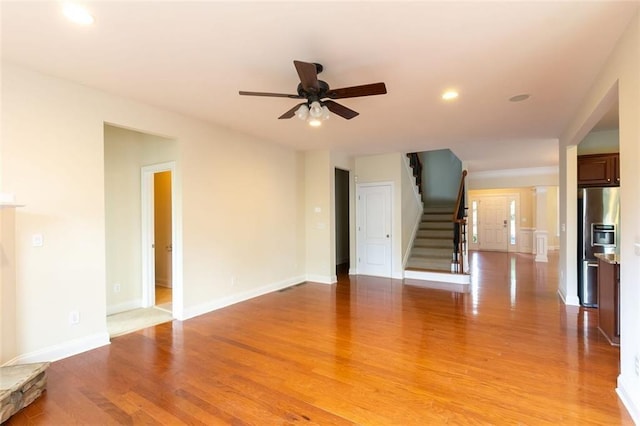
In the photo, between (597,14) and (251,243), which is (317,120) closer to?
(597,14)

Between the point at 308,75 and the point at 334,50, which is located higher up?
the point at 334,50

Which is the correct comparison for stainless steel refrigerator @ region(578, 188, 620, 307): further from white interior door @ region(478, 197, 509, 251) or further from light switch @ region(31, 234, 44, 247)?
white interior door @ region(478, 197, 509, 251)

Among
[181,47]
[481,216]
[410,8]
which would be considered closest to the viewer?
[410,8]

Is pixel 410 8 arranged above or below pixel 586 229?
above

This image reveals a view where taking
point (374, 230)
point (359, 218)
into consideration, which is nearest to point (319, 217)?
point (359, 218)

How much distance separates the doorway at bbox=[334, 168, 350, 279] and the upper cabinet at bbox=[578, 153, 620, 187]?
4709 millimetres

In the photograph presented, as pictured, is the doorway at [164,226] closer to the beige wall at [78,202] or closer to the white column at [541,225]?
the beige wall at [78,202]

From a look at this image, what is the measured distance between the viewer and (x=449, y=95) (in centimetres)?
328

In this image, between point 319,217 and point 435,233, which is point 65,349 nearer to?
point 319,217

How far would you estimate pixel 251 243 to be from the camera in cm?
498

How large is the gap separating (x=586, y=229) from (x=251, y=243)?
15.8 feet

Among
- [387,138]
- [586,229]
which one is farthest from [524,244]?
[387,138]

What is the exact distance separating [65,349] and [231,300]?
6.55ft

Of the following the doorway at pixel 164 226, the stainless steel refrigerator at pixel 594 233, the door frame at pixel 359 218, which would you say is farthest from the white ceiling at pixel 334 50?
the door frame at pixel 359 218
